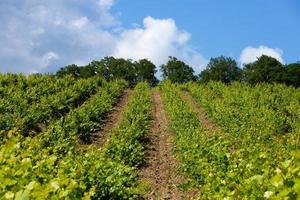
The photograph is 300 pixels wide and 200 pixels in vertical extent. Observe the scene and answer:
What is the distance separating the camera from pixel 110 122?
84.0 feet

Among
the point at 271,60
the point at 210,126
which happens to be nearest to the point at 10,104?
the point at 210,126

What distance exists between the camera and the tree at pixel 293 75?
71062mm

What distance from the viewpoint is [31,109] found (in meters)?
22.2

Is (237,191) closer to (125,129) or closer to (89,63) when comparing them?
(125,129)

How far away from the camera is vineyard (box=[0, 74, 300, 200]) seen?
16.0 feet

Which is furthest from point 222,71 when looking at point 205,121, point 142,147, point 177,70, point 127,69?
A: point 142,147

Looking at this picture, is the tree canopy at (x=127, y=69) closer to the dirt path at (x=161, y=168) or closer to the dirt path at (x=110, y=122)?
the dirt path at (x=110, y=122)

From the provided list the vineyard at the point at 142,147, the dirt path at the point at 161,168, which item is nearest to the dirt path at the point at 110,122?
the vineyard at the point at 142,147

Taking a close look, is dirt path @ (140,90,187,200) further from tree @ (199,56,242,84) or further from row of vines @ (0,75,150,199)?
tree @ (199,56,242,84)

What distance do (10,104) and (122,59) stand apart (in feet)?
259

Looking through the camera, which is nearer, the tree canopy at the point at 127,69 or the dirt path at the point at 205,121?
the dirt path at the point at 205,121

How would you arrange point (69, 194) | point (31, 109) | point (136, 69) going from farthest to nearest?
point (136, 69), point (31, 109), point (69, 194)

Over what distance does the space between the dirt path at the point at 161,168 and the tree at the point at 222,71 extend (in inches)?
2867

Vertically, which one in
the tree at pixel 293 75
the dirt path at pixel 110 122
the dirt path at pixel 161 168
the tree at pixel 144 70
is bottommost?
the dirt path at pixel 161 168
